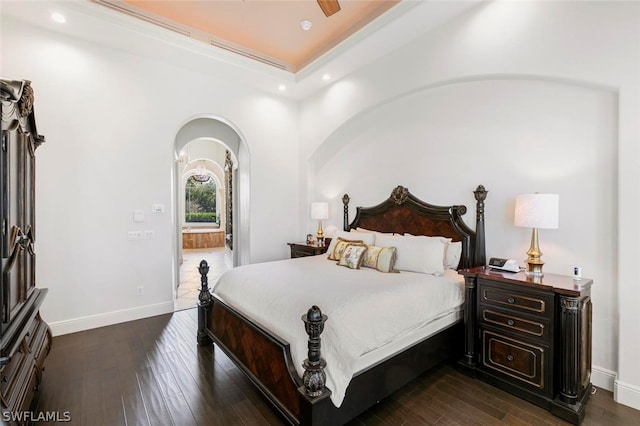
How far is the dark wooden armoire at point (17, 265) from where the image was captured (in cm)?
160

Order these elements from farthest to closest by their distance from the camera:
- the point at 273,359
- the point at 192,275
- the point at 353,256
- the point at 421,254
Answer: the point at 192,275 → the point at 353,256 → the point at 421,254 → the point at 273,359

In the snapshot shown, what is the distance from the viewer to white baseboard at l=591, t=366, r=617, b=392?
2387mm

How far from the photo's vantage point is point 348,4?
3.50 metres

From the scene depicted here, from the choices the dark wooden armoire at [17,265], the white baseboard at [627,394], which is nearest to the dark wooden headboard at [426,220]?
the white baseboard at [627,394]

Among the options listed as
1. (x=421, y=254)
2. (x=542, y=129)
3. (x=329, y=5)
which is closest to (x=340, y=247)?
(x=421, y=254)

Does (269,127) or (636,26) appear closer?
(636,26)

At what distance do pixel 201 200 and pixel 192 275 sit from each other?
26.7 feet

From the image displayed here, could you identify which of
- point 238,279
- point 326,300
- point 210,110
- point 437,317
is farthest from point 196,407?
point 210,110

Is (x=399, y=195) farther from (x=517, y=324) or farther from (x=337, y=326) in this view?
(x=337, y=326)

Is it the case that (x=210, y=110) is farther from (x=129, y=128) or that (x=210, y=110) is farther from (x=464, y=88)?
(x=464, y=88)

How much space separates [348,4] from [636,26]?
261cm

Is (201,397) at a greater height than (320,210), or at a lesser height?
lesser

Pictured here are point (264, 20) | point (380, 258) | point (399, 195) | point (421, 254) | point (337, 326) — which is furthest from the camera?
point (399, 195)

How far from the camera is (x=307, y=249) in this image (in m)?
4.75
